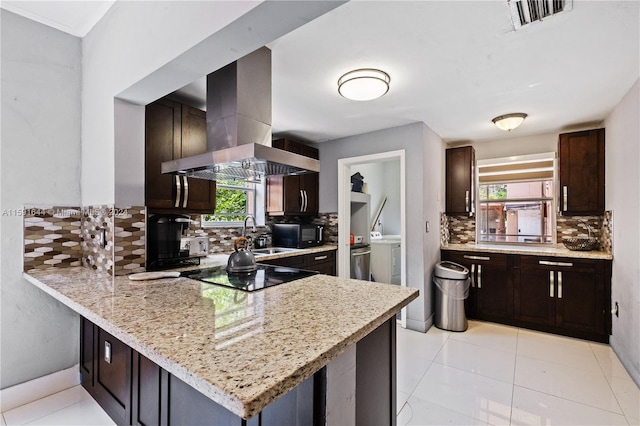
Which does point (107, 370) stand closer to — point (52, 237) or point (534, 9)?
point (52, 237)

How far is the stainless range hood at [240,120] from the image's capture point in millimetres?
1686

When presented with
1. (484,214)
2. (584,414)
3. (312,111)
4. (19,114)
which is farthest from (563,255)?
(19,114)

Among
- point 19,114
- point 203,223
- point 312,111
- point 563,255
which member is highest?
point 312,111

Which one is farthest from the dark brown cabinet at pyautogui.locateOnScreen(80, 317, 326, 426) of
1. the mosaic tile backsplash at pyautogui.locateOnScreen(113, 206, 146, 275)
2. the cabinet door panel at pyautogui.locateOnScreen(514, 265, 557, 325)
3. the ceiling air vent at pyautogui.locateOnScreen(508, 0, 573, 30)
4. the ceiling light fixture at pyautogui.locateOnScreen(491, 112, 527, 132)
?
the cabinet door panel at pyautogui.locateOnScreen(514, 265, 557, 325)

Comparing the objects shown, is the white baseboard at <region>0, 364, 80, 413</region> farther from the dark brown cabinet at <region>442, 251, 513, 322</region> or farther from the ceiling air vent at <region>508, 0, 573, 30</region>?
the dark brown cabinet at <region>442, 251, 513, 322</region>

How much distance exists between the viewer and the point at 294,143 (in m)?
3.85

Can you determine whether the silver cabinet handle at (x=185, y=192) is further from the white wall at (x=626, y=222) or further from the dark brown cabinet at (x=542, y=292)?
the white wall at (x=626, y=222)

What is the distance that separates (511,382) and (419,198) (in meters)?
1.87

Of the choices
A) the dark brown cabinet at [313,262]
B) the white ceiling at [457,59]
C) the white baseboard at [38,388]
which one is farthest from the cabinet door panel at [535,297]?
the white baseboard at [38,388]

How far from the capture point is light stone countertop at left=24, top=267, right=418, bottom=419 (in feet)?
2.28

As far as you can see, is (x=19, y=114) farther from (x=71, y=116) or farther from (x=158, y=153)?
(x=158, y=153)

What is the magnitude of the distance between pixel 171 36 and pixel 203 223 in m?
2.12

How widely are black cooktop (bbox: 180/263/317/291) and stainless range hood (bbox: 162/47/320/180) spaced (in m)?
0.66

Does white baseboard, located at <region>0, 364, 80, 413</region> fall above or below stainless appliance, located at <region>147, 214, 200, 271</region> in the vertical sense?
below
